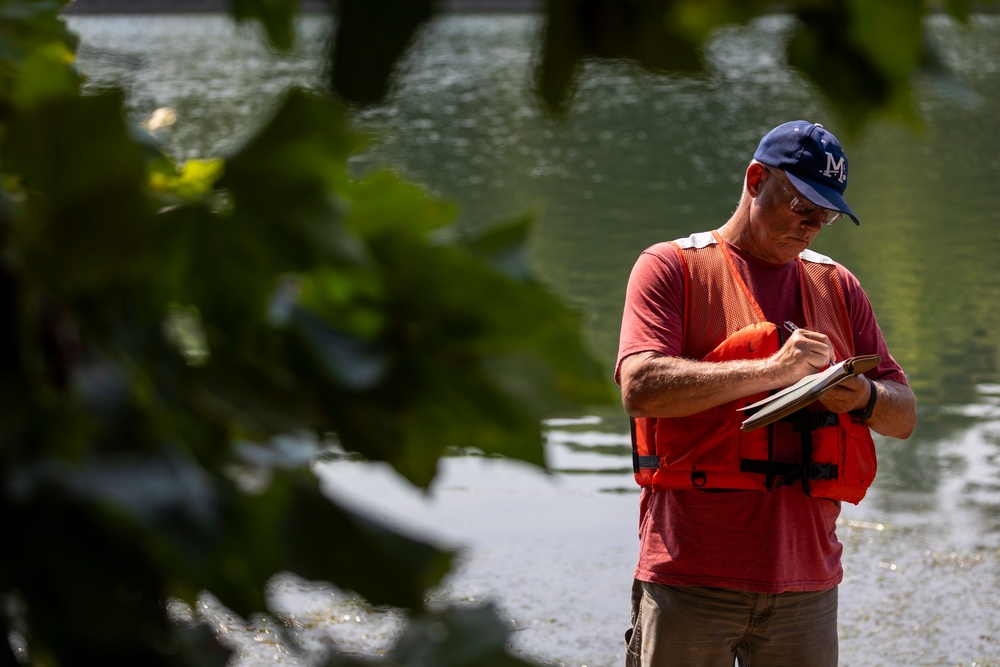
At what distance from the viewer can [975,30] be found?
0.89 meters

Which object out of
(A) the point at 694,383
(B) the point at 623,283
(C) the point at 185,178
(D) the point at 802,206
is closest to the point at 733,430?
(A) the point at 694,383

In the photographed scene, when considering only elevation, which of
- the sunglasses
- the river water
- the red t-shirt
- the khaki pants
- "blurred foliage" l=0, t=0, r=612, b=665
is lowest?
the river water

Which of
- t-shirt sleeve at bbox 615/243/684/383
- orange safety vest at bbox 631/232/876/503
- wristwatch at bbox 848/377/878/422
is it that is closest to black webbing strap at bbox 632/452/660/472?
orange safety vest at bbox 631/232/876/503

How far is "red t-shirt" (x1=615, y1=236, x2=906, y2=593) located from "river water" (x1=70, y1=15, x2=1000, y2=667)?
0.50 meters

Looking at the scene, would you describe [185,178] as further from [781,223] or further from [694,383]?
[781,223]

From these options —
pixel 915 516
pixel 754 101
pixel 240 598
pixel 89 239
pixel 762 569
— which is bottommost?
pixel 754 101

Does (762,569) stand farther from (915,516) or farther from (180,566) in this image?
(915,516)

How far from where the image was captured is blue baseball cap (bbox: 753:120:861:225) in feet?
11.3

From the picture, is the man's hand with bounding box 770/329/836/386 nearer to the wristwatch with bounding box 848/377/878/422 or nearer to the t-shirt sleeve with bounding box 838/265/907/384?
the wristwatch with bounding box 848/377/878/422

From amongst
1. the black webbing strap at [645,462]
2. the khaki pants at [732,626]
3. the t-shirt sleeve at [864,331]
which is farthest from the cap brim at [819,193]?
the khaki pants at [732,626]

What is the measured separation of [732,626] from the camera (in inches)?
133

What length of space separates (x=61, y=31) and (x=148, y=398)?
3.95ft

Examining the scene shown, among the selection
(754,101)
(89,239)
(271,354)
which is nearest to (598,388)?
(271,354)

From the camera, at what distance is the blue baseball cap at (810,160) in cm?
343
